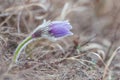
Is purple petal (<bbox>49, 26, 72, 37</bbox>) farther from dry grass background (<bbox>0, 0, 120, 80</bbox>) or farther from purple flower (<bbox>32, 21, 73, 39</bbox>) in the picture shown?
dry grass background (<bbox>0, 0, 120, 80</bbox>)

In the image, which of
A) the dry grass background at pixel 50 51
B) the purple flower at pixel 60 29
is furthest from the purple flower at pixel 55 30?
the dry grass background at pixel 50 51

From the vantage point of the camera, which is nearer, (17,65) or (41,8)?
(17,65)

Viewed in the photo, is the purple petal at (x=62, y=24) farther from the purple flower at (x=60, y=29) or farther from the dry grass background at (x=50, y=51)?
the dry grass background at (x=50, y=51)

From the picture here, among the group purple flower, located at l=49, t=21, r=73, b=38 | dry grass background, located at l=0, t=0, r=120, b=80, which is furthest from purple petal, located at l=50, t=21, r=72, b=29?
dry grass background, located at l=0, t=0, r=120, b=80

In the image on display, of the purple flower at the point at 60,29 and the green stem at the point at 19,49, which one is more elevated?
the purple flower at the point at 60,29

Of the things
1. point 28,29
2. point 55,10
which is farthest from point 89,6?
point 28,29

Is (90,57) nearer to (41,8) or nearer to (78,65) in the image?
(78,65)

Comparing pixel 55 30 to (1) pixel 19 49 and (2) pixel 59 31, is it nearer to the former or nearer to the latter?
(2) pixel 59 31
